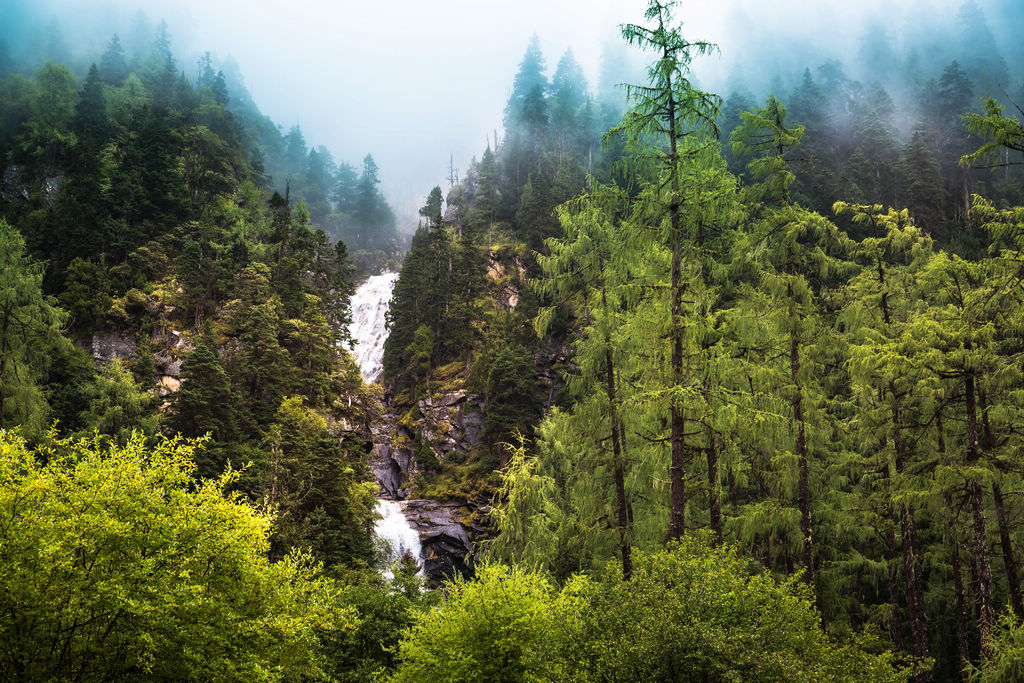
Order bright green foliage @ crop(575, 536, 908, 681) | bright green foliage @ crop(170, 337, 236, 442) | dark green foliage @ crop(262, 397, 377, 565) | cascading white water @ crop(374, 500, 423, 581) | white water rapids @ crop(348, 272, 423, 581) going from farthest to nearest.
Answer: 1. white water rapids @ crop(348, 272, 423, 581)
2. cascading white water @ crop(374, 500, 423, 581)
3. bright green foliage @ crop(170, 337, 236, 442)
4. dark green foliage @ crop(262, 397, 377, 565)
5. bright green foliage @ crop(575, 536, 908, 681)

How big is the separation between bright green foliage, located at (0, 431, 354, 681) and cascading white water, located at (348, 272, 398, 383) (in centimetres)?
4071

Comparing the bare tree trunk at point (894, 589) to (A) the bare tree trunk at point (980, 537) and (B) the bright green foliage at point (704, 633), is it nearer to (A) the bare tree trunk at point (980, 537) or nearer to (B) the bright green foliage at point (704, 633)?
(A) the bare tree trunk at point (980, 537)

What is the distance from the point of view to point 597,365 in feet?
48.7

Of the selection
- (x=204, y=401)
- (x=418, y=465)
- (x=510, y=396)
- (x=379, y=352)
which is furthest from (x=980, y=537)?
(x=379, y=352)

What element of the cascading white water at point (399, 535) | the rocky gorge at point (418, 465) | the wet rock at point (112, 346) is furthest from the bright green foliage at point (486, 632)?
the wet rock at point (112, 346)

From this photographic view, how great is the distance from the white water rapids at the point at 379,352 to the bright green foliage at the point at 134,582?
55.1ft

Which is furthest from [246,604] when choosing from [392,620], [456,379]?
[456,379]

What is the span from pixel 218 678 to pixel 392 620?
8.42 metres

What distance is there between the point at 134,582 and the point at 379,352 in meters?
47.7

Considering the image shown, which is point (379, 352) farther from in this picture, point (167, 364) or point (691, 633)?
point (691, 633)

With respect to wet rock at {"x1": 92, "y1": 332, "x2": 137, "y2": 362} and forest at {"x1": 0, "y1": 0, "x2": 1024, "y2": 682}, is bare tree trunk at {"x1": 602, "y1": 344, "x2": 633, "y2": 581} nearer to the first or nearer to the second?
forest at {"x1": 0, "y1": 0, "x2": 1024, "y2": 682}

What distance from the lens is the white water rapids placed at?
32.9 meters

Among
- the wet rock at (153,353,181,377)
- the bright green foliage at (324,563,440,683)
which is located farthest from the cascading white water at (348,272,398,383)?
the bright green foliage at (324,563,440,683)

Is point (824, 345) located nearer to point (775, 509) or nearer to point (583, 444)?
point (775, 509)
